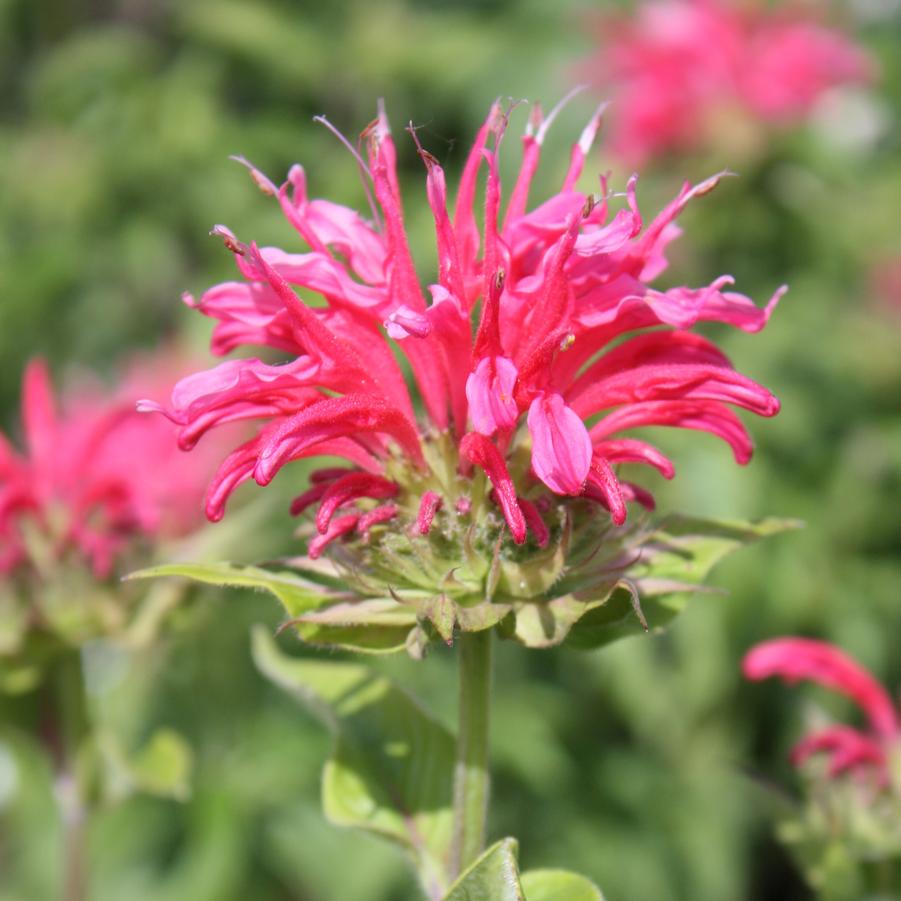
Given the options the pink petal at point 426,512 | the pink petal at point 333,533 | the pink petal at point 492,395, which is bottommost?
the pink petal at point 333,533

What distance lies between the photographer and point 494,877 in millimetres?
1108

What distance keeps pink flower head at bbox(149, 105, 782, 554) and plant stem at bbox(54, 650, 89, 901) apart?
86 cm

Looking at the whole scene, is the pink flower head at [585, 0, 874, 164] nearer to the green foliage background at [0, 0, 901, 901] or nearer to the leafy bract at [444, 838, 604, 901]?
the green foliage background at [0, 0, 901, 901]

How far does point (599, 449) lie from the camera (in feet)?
4.30

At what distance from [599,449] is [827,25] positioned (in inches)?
133

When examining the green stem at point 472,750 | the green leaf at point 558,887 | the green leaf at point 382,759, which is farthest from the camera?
the green leaf at point 382,759

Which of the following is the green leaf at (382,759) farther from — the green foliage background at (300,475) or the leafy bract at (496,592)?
the green foliage background at (300,475)

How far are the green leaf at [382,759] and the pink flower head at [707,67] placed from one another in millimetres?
2531

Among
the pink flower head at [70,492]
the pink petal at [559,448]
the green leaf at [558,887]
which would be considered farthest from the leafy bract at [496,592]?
the pink flower head at [70,492]

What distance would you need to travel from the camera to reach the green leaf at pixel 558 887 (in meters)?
Result: 1.20

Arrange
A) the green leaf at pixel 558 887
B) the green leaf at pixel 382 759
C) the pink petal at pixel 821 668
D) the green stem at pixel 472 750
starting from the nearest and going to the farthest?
1. the green leaf at pixel 558 887
2. the green stem at pixel 472 750
3. the green leaf at pixel 382 759
4. the pink petal at pixel 821 668

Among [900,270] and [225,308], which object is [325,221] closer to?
[225,308]

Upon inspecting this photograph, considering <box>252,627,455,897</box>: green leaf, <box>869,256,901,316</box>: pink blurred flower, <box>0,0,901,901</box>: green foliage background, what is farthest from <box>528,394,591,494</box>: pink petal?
<box>869,256,901,316</box>: pink blurred flower

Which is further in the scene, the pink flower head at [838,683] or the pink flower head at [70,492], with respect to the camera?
the pink flower head at [70,492]
